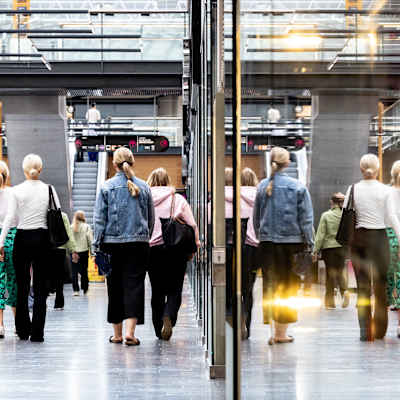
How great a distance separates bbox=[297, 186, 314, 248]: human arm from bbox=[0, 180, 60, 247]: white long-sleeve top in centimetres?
526

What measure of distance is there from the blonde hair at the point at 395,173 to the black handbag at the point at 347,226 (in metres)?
0.06

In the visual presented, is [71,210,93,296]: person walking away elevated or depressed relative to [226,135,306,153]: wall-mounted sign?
depressed

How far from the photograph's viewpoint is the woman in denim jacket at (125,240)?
5906mm

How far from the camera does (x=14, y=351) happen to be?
5.57 meters

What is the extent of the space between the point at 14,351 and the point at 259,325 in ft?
14.7

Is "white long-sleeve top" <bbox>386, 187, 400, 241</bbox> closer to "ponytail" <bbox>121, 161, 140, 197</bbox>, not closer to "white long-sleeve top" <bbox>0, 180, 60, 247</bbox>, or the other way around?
"ponytail" <bbox>121, 161, 140, 197</bbox>

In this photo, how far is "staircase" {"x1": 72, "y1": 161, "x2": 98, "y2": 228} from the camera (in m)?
24.5

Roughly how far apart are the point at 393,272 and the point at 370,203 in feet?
0.35

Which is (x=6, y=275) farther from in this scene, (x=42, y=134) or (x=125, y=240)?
(x=42, y=134)

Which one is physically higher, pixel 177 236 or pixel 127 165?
pixel 127 165

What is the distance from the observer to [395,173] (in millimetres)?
830

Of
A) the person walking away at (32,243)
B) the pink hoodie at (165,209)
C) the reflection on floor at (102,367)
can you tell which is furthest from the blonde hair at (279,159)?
the pink hoodie at (165,209)

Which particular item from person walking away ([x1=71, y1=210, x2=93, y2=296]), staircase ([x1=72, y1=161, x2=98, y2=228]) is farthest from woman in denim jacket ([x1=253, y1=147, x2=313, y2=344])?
staircase ([x1=72, y1=161, x2=98, y2=228])

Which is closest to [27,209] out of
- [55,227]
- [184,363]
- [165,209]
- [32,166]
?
[55,227]
